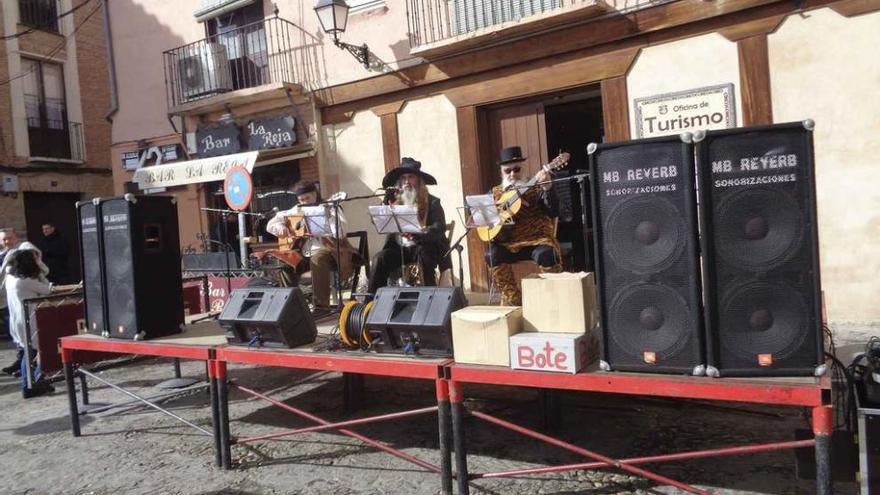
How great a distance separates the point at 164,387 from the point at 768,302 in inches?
220

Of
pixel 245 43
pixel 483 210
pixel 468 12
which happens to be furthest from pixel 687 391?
pixel 245 43

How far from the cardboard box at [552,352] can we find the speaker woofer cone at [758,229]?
2.60 ft

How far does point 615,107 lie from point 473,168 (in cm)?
196

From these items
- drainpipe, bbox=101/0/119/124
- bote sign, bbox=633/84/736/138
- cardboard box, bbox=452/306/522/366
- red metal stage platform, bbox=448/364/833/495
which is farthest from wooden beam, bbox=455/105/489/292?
drainpipe, bbox=101/0/119/124

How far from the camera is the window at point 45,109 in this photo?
1633 cm

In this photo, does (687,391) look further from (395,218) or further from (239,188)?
(239,188)

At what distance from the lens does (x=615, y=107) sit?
7.79m

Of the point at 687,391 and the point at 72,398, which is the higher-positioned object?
the point at 687,391

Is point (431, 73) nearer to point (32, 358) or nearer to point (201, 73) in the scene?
point (201, 73)

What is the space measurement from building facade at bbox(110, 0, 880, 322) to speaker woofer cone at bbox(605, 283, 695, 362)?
4759 mm

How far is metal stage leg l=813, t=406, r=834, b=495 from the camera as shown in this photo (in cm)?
263

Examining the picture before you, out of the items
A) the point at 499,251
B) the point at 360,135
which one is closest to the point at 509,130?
the point at 360,135

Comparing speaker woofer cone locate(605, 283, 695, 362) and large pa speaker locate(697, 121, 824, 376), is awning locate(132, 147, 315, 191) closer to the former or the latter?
speaker woofer cone locate(605, 283, 695, 362)

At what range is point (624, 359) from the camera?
10.1ft
